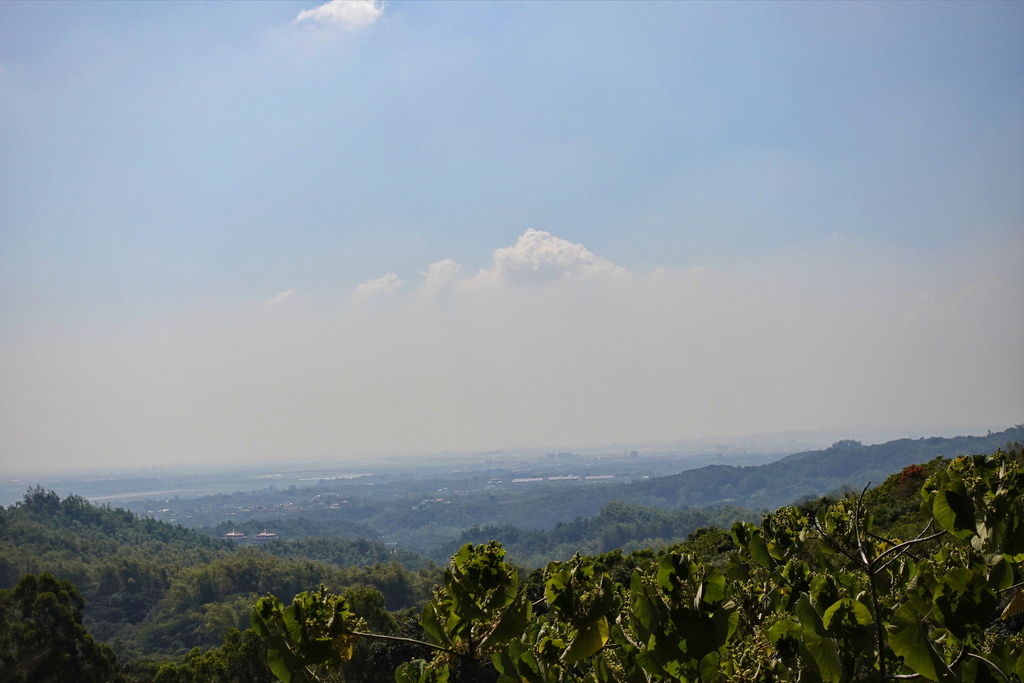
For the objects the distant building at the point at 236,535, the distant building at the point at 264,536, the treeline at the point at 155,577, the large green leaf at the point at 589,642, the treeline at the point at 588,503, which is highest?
the large green leaf at the point at 589,642

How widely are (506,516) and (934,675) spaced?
191 metres

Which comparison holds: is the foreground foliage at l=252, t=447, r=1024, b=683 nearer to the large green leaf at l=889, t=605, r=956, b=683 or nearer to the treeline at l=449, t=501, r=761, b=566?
the large green leaf at l=889, t=605, r=956, b=683

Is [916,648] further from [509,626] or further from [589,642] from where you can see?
[509,626]

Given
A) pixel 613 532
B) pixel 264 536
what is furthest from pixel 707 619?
pixel 264 536

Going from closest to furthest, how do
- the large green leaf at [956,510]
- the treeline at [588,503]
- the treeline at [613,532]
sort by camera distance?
the large green leaf at [956,510] < the treeline at [613,532] < the treeline at [588,503]

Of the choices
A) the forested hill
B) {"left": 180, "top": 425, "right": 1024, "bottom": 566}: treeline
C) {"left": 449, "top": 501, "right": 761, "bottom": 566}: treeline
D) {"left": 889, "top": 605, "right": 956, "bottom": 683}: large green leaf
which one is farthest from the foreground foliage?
the forested hill

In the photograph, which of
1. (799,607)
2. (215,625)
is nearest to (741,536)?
(799,607)

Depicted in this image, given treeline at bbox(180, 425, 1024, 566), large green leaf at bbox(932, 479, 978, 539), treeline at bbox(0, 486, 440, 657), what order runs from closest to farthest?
large green leaf at bbox(932, 479, 978, 539) < treeline at bbox(0, 486, 440, 657) < treeline at bbox(180, 425, 1024, 566)

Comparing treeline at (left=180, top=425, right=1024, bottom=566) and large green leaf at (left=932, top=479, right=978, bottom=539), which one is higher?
large green leaf at (left=932, top=479, right=978, bottom=539)

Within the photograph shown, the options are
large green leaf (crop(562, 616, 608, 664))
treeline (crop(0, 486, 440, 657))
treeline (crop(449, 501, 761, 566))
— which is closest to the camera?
large green leaf (crop(562, 616, 608, 664))

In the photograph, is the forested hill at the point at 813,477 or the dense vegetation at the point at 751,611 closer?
the dense vegetation at the point at 751,611

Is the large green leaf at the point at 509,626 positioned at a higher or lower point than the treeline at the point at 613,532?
higher

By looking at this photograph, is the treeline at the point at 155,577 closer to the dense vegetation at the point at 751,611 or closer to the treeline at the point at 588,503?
the dense vegetation at the point at 751,611

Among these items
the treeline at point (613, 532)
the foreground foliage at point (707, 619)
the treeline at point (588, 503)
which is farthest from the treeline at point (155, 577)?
the treeline at point (588, 503)
